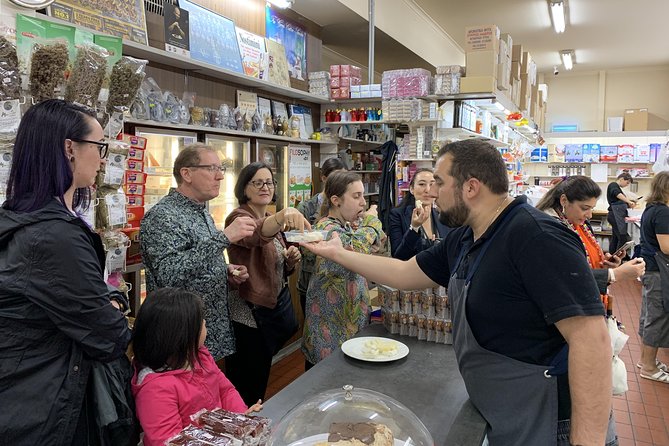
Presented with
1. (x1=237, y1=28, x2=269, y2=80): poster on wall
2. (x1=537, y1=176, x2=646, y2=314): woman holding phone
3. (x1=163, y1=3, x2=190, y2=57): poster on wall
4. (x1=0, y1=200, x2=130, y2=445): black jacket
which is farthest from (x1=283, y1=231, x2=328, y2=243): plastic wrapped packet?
(x1=237, y1=28, x2=269, y2=80): poster on wall

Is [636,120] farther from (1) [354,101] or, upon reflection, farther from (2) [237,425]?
(2) [237,425]

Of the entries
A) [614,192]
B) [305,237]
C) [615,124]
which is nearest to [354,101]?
[305,237]

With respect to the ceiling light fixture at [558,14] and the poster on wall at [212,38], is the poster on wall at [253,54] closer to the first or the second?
the poster on wall at [212,38]

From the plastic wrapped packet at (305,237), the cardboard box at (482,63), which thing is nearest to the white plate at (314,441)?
the plastic wrapped packet at (305,237)

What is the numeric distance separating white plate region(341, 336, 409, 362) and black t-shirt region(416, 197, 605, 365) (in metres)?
0.54

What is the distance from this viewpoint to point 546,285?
4.76 ft

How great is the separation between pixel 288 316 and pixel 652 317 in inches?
138

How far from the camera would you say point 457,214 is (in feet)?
5.78

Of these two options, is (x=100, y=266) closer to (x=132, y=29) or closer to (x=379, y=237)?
(x=379, y=237)

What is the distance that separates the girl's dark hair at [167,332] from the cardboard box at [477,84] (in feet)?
12.9

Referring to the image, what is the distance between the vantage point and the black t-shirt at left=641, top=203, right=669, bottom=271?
13.6 feet

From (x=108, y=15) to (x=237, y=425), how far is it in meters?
2.72

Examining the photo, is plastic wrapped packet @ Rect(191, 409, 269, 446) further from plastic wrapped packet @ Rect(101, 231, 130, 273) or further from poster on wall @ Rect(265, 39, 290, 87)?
poster on wall @ Rect(265, 39, 290, 87)

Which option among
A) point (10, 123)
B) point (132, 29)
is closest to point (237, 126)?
point (132, 29)
